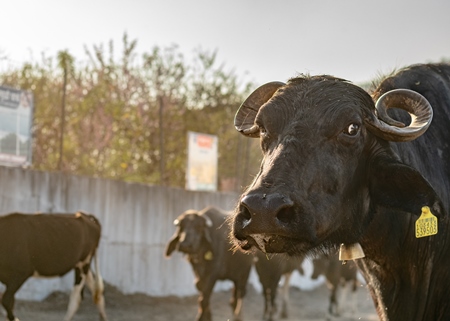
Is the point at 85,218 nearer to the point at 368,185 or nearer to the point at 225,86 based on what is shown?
the point at 368,185

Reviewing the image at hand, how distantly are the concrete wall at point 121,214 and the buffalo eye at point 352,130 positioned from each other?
8818 millimetres

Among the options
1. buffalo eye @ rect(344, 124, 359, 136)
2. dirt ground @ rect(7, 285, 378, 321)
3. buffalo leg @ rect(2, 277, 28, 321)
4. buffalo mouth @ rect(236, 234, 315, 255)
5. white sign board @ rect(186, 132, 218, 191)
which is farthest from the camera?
white sign board @ rect(186, 132, 218, 191)

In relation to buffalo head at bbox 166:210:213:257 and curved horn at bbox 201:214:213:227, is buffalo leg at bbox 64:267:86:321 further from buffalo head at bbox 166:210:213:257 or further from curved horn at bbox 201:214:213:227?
curved horn at bbox 201:214:213:227

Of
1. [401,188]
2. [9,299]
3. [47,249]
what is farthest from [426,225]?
[47,249]

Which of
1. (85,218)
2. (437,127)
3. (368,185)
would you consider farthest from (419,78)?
(85,218)

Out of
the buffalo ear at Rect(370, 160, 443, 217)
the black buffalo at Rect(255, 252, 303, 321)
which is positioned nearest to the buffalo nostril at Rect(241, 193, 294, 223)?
the buffalo ear at Rect(370, 160, 443, 217)

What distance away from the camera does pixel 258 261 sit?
15414 millimetres

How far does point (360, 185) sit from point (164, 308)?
1073 cm

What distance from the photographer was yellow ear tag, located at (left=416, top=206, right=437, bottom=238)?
4.92 meters

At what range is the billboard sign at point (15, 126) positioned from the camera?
1245 cm

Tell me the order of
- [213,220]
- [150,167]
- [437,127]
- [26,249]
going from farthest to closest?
[150,167] → [213,220] → [26,249] → [437,127]

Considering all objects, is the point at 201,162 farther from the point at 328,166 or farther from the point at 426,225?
the point at 328,166

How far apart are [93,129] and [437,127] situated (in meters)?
16.1

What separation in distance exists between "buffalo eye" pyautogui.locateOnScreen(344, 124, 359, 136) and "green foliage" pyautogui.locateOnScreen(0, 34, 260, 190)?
42.8 feet
